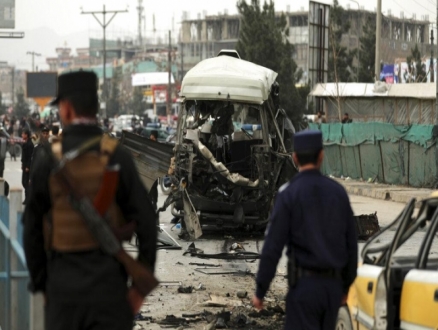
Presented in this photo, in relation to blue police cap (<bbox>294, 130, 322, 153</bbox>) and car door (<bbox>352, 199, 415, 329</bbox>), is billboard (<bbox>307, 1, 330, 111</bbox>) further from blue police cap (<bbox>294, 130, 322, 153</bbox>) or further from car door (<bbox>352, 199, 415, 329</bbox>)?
blue police cap (<bbox>294, 130, 322, 153</bbox>)

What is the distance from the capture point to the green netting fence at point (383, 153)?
2947 cm

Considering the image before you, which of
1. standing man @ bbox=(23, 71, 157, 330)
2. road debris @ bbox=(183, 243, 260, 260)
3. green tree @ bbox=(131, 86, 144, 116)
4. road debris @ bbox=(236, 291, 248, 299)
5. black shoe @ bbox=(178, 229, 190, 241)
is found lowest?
green tree @ bbox=(131, 86, 144, 116)

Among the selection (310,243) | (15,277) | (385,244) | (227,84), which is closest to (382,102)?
(227,84)

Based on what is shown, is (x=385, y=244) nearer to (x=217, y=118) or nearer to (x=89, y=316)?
(x=89, y=316)

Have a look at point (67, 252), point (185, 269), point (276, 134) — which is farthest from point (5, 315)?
point (276, 134)

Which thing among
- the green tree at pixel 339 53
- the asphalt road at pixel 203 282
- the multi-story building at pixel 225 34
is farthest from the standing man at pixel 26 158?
the multi-story building at pixel 225 34

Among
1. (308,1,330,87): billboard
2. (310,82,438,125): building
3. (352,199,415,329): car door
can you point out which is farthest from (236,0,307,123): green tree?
(352,199,415,329): car door

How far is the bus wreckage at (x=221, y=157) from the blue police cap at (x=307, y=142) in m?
11.7

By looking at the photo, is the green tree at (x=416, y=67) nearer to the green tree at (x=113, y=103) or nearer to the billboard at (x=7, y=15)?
the billboard at (x=7, y=15)

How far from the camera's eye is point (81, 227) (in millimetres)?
4891

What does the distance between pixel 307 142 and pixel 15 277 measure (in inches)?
99.5

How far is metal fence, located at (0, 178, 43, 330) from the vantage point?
6609 millimetres

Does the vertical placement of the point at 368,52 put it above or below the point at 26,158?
above

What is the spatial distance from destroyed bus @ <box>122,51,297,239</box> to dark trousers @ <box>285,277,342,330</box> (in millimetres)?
11760
